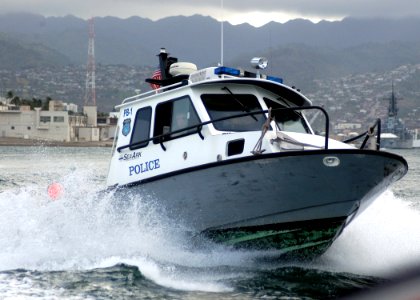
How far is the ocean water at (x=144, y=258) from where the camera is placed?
10.1m

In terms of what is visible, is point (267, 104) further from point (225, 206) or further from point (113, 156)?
point (113, 156)

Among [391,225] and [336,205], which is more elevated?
[336,205]

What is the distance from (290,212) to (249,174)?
0.82 meters

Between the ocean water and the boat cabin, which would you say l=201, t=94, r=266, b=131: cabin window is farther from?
the ocean water

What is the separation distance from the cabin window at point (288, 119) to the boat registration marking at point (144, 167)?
6.94ft

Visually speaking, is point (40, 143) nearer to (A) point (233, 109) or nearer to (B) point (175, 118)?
(B) point (175, 118)

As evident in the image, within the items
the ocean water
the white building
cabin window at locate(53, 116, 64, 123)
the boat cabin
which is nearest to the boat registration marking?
the boat cabin

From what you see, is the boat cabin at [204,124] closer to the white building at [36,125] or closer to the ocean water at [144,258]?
the ocean water at [144,258]

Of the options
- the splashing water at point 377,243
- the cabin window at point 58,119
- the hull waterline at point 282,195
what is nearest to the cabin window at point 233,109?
the hull waterline at point 282,195

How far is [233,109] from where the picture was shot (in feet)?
38.5

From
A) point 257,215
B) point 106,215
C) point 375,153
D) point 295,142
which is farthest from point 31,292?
point 375,153

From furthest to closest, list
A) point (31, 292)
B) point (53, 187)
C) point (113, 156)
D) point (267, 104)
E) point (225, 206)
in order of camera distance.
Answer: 1. point (53, 187)
2. point (113, 156)
3. point (267, 104)
4. point (225, 206)
5. point (31, 292)

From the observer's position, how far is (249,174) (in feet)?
34.4

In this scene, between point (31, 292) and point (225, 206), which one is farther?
point (225, 206)
